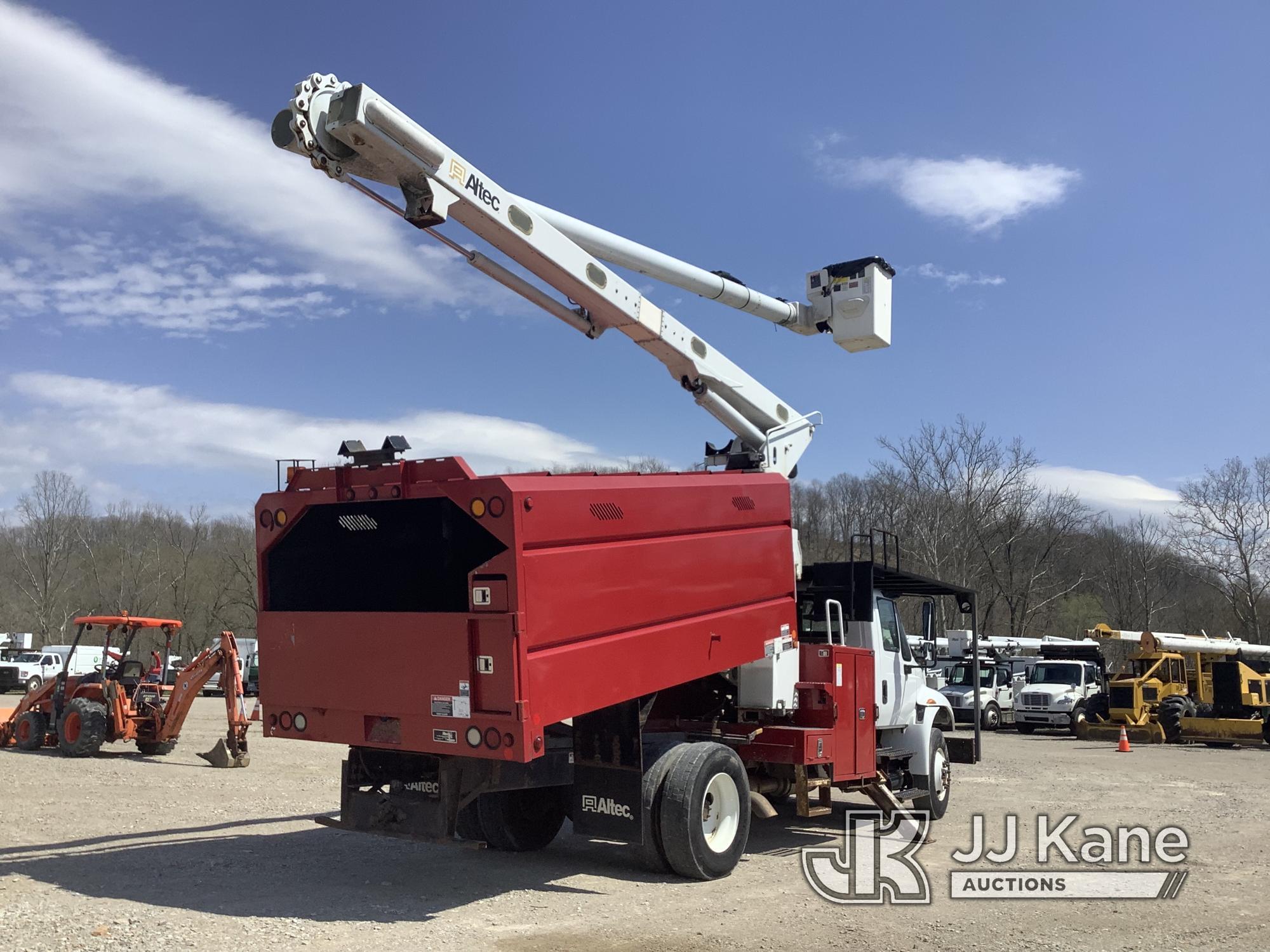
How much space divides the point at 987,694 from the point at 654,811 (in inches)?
1082

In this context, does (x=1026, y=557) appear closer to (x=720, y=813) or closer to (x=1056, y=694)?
(x=1056, y=694)

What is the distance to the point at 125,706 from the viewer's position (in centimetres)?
1827

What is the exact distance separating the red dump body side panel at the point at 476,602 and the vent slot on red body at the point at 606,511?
0.02 meters

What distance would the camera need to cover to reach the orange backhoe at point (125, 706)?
17.1 meters

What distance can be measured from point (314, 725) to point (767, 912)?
3.58 metres

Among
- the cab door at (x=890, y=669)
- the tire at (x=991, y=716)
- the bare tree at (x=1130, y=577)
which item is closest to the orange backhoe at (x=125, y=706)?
the cab door at (x=890, y=669)

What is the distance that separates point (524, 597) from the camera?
267 inches

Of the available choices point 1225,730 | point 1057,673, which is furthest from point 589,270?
point 1057,673

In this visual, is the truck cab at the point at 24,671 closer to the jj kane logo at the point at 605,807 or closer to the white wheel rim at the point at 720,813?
the jj kane logo at the point at 605,807

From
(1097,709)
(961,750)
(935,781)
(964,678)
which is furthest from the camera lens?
(964,678)

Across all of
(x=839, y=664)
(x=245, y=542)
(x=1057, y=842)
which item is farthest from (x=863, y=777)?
(x=245, y=542)

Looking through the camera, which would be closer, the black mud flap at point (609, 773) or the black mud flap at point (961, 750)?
the black mud flap at point (609, 773)

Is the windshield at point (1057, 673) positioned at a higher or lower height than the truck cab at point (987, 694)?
higher

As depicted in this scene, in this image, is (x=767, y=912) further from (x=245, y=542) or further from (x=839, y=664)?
(x=245, y=542)
